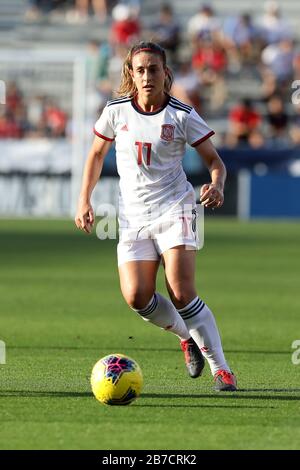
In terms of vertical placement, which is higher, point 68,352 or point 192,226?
point 192,226

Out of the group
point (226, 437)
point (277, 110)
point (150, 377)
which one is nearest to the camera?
point (226, 437)

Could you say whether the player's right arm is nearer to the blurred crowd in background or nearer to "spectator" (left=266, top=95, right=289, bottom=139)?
the blurred crowd in background

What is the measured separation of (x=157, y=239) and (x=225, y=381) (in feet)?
3.53

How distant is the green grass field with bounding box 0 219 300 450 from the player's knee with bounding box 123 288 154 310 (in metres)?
0.59

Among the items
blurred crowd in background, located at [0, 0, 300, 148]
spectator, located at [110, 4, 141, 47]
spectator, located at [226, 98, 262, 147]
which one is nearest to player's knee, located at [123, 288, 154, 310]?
blurred crowd in background, located at [0, 0, 300, 148]

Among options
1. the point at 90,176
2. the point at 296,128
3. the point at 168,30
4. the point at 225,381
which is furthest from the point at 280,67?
the point at 225,381

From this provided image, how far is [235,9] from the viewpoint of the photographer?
36.7 m

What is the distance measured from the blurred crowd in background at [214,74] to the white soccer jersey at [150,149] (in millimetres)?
21309

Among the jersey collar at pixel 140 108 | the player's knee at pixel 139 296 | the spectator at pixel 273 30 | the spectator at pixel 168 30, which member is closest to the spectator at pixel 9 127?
the spectator at pixel 168 30

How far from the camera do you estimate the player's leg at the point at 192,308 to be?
27.7 ft

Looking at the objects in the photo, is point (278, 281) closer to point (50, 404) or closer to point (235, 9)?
point (50, 404)

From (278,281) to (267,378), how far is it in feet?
28.1

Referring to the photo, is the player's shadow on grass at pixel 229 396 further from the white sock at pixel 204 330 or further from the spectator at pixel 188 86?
the spectator at pixel 188 86
